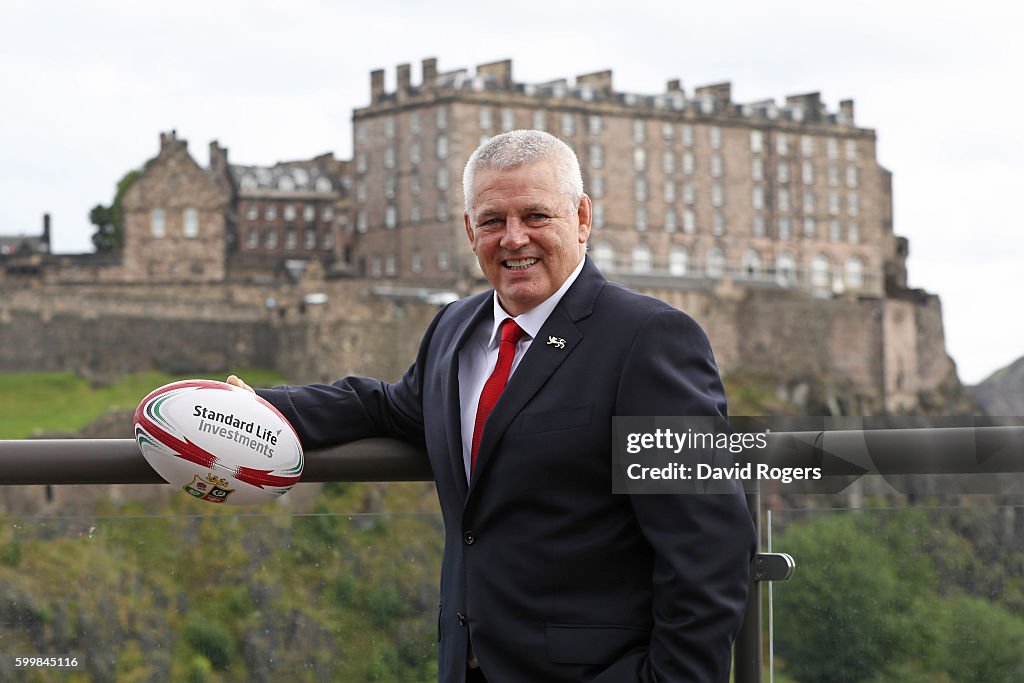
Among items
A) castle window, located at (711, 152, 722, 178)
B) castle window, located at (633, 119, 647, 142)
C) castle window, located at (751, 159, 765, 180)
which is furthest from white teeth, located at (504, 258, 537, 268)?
castle window, located at (751, 159, 765, 180)

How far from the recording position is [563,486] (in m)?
3.59

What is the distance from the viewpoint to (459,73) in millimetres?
69250

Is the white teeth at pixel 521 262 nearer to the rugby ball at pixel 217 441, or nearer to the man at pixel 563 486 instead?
the man at pixel 563 486

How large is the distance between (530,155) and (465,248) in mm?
62596

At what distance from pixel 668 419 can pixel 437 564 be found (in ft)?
3.45

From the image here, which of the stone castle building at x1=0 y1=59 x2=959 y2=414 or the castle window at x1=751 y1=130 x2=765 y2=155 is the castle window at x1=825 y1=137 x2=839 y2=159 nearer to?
the stone castle building at x1=0 y1=59 x2=959 y2=414

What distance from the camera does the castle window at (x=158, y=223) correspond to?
195 feet

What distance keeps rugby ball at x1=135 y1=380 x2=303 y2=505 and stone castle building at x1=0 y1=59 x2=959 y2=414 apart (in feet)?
163

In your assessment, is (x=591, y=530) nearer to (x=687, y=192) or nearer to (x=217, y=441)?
(x=217, y=441)

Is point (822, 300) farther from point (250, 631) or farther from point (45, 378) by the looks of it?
point (250, 631)

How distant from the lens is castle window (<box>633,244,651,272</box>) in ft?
231

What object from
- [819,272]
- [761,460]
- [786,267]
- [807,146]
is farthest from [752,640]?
[807,146]

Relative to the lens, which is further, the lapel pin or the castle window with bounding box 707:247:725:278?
the castle window with bounding box 707:247:725:278

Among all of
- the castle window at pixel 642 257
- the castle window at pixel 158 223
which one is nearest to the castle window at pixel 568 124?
the castle window at pixel 642 257
